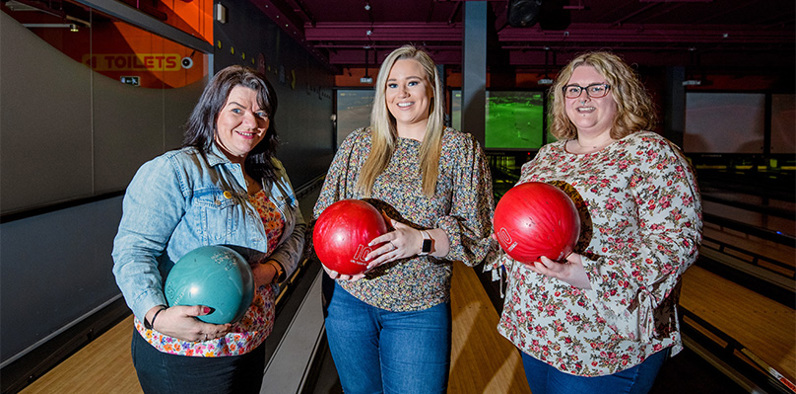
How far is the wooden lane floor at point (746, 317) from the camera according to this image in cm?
230

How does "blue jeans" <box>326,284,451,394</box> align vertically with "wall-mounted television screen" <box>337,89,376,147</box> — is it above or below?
below

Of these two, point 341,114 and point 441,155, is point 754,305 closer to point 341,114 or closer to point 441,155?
point 441,155

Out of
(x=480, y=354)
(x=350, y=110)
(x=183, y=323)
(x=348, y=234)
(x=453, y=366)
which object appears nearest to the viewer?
(x=183, y=323)

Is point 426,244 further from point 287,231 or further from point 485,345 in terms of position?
point 485,345

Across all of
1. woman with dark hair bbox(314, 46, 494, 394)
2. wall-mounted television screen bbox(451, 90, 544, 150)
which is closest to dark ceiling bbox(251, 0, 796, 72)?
wall-mounted television screen bbox(451, 90, 544, 150)

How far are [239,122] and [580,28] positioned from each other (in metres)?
7.42

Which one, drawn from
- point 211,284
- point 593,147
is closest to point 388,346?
point 211,284

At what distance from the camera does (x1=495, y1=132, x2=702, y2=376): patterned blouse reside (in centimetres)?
89

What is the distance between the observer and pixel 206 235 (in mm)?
975

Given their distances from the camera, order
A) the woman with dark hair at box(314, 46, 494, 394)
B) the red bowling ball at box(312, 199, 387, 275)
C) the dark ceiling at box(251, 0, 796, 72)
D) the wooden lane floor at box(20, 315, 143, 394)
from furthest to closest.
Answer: the dark ceiling at box(251, 0, 796, 72) → the wooden lane floor at box(20, 315, 143, 394) → the woman with dark hair at box(314, 46, 494, 394) → the red bowling ball at box(312, 199, 387, 275)

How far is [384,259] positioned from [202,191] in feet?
1.44

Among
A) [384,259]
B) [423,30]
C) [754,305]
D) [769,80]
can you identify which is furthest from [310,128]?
[769,80]

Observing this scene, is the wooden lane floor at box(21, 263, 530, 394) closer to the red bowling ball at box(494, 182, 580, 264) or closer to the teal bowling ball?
the red bowling ball at box(494, 182, 580, 264)

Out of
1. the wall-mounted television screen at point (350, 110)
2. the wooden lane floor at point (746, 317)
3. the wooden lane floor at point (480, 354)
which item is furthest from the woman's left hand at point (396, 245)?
the wall-mounted television screen at point (350, 110)
